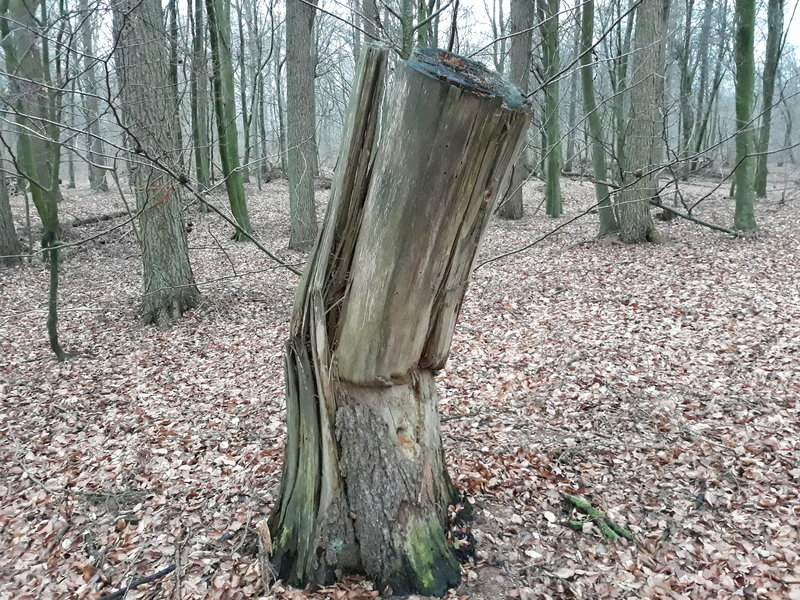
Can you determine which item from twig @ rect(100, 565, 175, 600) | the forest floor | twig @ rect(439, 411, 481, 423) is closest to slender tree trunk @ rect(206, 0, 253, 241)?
the forest floor

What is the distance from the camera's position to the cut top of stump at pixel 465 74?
2029 millimetres

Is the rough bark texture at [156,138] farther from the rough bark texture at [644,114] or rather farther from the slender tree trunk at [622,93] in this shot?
the rough bark texture at [644,114]

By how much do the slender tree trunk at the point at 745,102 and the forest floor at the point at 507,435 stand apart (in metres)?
1.66

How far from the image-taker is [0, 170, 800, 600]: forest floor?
3100 millimetres

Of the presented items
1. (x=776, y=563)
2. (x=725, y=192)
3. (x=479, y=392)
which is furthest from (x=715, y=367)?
(x=725, y=192)

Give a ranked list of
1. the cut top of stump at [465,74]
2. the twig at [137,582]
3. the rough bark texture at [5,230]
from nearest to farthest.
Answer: the cut top of stump at [465,74], the twig at [137,582], the rough bark texture at [5,230]

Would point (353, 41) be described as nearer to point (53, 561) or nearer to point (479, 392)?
point (479, 392)

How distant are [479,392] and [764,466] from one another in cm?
252

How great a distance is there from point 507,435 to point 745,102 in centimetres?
993

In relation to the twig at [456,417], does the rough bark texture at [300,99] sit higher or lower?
higher

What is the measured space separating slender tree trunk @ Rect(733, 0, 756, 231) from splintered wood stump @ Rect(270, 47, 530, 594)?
34.4ft

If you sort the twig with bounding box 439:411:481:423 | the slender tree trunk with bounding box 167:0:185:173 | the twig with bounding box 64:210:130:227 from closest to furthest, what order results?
the twig with bounding box 439:411:481:423
the slender tree trunk with bounding box 167:0:185:173
the twig with bounding box 64:210:130:227

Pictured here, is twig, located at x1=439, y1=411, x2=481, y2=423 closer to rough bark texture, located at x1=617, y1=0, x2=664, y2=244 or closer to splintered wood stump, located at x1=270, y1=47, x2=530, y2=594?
splintered wood stump, located at x1=270, y1=47, x2=530, y2=594

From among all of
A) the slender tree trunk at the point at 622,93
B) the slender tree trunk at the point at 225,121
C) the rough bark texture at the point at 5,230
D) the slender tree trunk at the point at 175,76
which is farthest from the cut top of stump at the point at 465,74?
the rough bark texture at the point at 5,230
